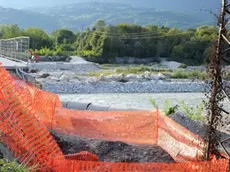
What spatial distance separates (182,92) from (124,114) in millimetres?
16372

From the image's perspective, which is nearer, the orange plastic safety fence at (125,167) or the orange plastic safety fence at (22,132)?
the orange plastic safety fence at (125,167)

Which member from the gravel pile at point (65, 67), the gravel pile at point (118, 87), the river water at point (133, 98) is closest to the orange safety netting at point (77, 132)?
the river water at point (133, 98)

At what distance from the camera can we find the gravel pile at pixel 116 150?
7184 mm

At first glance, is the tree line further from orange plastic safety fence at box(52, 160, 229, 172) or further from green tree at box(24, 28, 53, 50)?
orange plastic safety fence at box(52, 160, 229, 172)

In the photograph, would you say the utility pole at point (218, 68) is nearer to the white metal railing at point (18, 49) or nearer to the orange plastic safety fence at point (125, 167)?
the orange plastic safety fence at point (125, 167)

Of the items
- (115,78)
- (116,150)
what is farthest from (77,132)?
(115,78)

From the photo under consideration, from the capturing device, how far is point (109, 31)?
58.2m

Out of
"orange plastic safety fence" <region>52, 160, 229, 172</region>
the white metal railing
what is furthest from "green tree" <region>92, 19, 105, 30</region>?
"orange plastic safety fence" <region>52, 160, 229, 172</region>

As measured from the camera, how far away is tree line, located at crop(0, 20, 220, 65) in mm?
53438

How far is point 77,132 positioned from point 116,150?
4.52 feet

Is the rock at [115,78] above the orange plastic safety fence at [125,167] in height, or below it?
below

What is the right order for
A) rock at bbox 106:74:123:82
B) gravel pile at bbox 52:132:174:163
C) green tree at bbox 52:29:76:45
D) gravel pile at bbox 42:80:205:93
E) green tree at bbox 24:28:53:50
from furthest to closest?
green tree at bbox 52:29:76:45 < green tree at bbox 24:28:53:50 < rock at bbox 106:74:123:82 < gravel pile at bbox 42:80:205:93 < gravel pile at bbox 52:132:174:163

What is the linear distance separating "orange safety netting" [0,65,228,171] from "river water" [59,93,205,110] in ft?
32.1

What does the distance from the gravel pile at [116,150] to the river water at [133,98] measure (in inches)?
416
